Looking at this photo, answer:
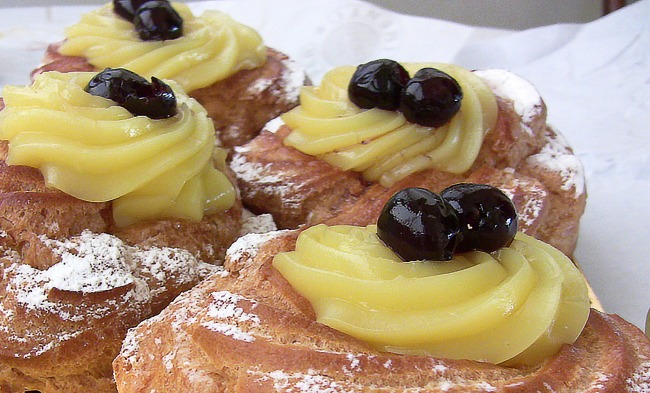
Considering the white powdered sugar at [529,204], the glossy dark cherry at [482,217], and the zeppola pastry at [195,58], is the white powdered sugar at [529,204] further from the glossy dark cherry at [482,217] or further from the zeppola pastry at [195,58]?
the zeppola pastry at [195,58]

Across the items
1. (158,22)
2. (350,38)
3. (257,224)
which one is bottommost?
(350,38)

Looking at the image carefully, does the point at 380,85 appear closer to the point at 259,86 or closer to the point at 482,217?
the point at 259,86

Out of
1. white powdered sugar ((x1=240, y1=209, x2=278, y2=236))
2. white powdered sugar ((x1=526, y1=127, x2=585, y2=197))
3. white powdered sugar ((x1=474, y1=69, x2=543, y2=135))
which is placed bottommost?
white powdered sugar ((x1=240, y1=209, x2=278, y2=236))

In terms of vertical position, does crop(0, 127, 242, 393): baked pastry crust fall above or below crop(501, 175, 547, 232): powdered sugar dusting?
below

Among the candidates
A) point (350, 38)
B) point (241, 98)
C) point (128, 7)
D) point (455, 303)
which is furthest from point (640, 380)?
point (350, 38)

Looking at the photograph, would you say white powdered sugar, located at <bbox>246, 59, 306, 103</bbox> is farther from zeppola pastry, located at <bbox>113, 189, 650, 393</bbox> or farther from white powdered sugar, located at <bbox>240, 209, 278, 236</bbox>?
zeppola pastry, located at <bbox>113, 189, 650, 393</bbox>

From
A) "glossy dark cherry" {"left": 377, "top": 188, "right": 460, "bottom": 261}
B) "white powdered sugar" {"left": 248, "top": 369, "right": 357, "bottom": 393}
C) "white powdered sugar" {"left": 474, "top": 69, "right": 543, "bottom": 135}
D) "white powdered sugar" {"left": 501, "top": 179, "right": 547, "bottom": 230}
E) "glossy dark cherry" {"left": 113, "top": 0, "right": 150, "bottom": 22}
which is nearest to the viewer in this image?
"white powdered sugar" {"left": 248, "top": 369, "right": 357, "bottom": 393}

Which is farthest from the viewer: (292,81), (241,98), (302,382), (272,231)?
(292,81)

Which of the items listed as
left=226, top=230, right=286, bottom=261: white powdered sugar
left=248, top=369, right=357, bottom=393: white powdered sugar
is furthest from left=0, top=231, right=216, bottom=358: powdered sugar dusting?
left=248, top=369, right=357, bottom=393: white powdered sugar
